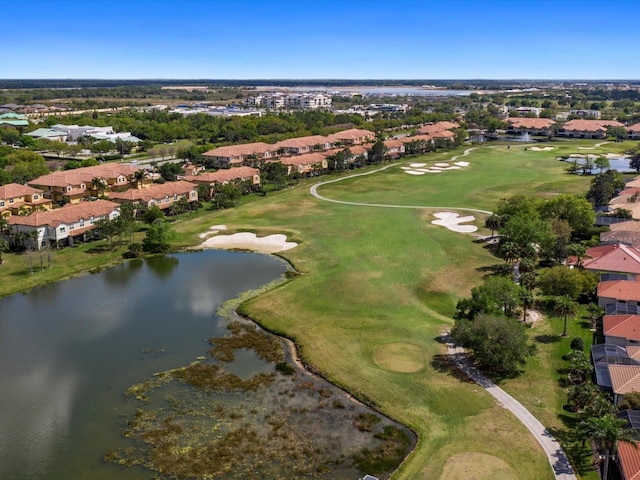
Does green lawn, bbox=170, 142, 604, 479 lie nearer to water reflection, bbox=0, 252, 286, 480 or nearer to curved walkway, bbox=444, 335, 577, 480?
curved walkway, bbox=444, 335, 577, 480

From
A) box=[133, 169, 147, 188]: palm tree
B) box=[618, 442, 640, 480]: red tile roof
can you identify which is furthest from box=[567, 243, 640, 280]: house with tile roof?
box=[133, 169, 147, 188]: palm tree

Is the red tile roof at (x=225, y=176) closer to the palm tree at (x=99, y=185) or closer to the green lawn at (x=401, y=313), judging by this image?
the green lawn at (x=401, y=313)

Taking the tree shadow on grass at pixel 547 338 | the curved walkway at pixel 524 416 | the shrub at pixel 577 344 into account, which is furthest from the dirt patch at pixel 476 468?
the tree shadow on grass at pixel 547 338

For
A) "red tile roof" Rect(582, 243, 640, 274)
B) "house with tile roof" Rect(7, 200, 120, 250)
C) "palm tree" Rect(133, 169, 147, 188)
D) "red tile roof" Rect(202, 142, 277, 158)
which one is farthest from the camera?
"red tile roof" Rect(202, 142, 277, 158)

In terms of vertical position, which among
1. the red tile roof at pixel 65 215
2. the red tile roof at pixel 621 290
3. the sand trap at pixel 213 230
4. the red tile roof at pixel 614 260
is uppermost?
the red tile roof at pixel 65 215

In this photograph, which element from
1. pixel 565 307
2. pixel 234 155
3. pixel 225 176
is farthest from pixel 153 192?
pixel 565 307

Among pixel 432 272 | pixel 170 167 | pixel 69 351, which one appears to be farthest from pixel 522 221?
pixel 170 167
